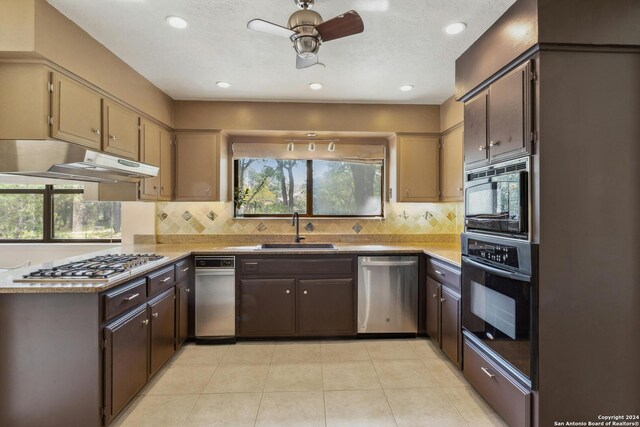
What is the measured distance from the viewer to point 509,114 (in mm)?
1850

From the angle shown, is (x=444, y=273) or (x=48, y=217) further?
(x=48, y=217)

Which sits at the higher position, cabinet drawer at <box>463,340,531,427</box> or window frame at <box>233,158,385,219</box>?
window frame at <box>233,158,385,219</box>

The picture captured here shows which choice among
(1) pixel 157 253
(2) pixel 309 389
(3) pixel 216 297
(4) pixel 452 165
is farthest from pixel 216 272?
(4) pixel 452 165

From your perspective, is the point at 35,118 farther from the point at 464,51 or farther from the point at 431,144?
the point at 431,144

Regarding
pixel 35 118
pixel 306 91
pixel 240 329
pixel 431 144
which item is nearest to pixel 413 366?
pixel 240 329

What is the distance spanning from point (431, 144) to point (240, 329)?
285 centimetres

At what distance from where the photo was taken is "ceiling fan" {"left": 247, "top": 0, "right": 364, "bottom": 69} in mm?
1695

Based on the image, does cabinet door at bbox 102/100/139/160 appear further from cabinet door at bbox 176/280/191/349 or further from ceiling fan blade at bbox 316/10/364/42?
ceiling fan blade at bbox 316/10/364/42

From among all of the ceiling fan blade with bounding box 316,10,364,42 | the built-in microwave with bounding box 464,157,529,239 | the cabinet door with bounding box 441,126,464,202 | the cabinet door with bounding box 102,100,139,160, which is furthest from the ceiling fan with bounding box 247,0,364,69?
the cabinet door with bounding box 441,126,464,202

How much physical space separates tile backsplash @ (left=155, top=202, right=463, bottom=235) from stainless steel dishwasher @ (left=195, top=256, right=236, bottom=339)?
0.81 meters

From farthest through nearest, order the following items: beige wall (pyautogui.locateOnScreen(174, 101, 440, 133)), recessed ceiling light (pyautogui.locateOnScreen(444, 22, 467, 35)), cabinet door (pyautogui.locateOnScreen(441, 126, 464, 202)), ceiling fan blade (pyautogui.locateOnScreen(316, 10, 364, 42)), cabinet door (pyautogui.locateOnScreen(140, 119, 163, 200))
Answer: beige wall (pyautogui.locateOnScreen(174, 101, 440, 133))
cabinet door (pyautogui.locateOnScreen(441, 126, 464, 202))
cabinet door (pyautogui.locateOnScreen(140, 119, 163, 200))
recessed ceiling light (pyautogui.locateOnScreen(444, 22, 467, 35))
ceiling fan blade (pyautogui.locateOnScreen(316, 10, 364, 42))

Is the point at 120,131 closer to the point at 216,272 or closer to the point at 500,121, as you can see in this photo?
the point at 216,272

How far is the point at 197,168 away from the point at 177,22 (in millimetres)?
1734

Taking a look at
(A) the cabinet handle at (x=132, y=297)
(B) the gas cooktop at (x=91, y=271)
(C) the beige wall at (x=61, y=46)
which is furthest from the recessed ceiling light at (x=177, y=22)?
(A) the cabinet handle at (x=132, y=297)
